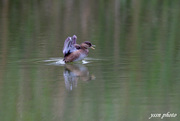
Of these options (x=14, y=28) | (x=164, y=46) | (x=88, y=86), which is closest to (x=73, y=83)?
(x=88, y=86)

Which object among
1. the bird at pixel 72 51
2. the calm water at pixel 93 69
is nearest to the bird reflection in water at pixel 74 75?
the calm water at pixel 93 69

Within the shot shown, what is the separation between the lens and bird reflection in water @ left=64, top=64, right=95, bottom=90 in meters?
7.50

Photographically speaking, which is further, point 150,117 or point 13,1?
point 13,1

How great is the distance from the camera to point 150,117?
5.73 meters

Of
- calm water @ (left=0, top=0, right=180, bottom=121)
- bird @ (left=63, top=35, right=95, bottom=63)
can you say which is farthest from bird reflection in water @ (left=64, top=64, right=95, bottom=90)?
bird @ (left=63, top=35, right=95, bottom=63)

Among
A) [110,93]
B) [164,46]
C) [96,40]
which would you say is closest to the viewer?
[110,93]

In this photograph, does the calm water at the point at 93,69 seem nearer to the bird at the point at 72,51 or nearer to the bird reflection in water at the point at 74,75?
the bird reflection in water at the point at 74,75

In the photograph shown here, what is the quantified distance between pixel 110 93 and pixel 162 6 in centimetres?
1284

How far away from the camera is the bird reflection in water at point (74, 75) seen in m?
7.50

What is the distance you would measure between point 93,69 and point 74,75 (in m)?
0.49

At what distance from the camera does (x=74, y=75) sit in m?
8.14

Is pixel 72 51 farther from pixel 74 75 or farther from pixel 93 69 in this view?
pixel 74 75

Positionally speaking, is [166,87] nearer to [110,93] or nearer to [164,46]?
[110,93]

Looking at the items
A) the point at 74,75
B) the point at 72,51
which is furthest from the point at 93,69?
the point at 72,51
